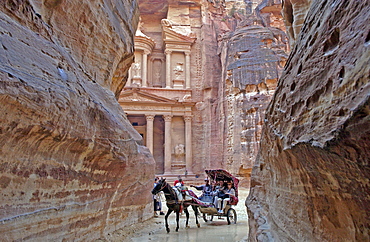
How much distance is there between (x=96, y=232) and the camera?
616cm

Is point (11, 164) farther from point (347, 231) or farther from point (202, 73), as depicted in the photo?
point (202, 73)

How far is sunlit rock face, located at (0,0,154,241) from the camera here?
3.60m

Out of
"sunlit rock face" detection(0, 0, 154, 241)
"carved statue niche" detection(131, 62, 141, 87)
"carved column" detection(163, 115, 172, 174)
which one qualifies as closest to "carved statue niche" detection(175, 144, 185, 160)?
"carved column" detection(163, 115, 172, 174)

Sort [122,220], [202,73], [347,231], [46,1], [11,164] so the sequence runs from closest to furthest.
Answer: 1. [347,231]
2. [11,164]
3. [46,1]
4. [122,220]
5. [202,73]

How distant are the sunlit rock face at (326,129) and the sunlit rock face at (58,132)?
2.92 m

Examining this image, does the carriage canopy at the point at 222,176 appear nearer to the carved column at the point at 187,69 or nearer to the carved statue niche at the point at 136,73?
the carved column at the point at 187,69

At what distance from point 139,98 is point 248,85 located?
31.1ft

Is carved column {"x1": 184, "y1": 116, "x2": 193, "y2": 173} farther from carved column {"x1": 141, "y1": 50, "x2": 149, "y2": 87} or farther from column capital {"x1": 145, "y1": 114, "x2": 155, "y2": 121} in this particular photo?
carved column {"x1": 141, "y1": 50, "x2": 149, "y2": 87}

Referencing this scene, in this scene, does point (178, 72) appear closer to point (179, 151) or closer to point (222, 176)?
point (179, 151)

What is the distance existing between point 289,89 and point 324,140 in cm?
150

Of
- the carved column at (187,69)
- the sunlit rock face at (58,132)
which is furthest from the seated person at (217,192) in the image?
the carved column at (187,69)

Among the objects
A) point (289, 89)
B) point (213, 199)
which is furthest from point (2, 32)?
point (213, 199)

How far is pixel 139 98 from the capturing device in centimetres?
2705

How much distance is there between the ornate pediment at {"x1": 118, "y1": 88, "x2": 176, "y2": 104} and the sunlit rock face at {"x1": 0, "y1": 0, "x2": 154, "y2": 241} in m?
19.0
